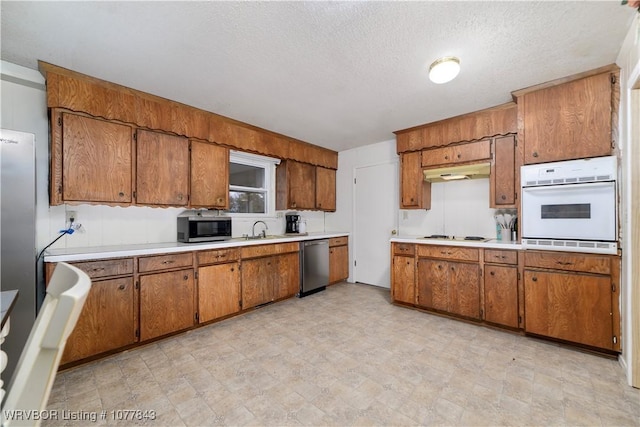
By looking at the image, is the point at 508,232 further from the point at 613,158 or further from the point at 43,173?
the point at 43,173

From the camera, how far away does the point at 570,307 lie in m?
2.39

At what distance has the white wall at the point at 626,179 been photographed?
1881mm

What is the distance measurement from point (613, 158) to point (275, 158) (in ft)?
12.3

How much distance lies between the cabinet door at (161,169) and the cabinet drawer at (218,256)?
64cm

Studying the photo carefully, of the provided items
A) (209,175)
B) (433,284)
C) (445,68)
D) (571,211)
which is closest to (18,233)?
(209,175)

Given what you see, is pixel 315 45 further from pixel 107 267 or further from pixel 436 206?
pixel 436 206

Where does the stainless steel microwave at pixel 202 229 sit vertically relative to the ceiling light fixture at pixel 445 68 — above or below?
below

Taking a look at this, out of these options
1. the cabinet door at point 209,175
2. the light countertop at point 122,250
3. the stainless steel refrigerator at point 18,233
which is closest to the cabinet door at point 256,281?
the light countertop at point 122,250

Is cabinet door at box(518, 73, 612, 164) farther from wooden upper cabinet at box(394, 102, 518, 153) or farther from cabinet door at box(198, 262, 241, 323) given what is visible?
cabinet door at box(198, 262, 241, 323)

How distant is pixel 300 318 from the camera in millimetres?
3154

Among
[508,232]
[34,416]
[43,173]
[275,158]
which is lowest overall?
[34,416]

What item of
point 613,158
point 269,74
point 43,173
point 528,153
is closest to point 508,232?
point 528,153

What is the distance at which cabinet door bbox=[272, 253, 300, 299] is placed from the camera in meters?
3.64

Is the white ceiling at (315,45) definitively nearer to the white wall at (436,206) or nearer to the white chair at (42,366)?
the white wall at (436,206)
